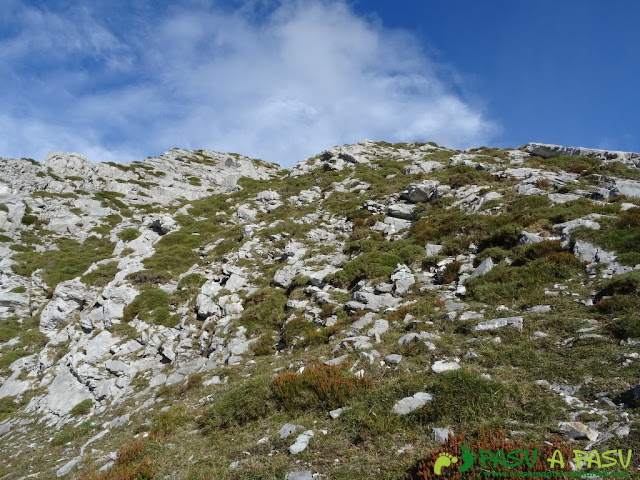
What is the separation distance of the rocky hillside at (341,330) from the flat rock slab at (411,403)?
0.06 meters

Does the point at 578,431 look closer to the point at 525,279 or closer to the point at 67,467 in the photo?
the point at 525,279

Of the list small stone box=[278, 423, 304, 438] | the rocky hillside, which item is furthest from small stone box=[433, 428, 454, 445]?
small stone box=[278, 423, 304, 438]

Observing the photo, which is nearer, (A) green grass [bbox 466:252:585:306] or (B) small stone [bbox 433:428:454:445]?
(B) small stone [bbox 433:428:454:445]

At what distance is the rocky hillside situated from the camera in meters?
7.52

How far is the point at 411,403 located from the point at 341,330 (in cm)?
609

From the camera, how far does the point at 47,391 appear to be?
59.9ft

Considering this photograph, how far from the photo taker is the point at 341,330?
1391 cm

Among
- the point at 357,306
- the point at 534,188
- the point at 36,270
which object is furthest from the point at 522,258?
the point at 36,270

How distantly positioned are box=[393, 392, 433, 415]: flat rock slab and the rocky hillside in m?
0.06

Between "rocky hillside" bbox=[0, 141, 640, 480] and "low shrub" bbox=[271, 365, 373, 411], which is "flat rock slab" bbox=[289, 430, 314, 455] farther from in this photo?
"low shrub" bbox=[271, 365, 373, 411]

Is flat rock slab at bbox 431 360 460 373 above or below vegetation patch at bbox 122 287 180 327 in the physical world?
below

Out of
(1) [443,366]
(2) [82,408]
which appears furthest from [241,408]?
(2) [82,408]

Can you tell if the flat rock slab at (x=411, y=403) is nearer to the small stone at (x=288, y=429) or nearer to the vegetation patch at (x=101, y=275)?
the small stone at (x=288, y=429)

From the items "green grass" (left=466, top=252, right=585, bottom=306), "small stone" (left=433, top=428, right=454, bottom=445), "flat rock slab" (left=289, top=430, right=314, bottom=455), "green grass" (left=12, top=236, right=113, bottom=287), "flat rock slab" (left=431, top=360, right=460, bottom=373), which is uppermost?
"green grass" (left=12, top=236, right=113, bottom=287)
